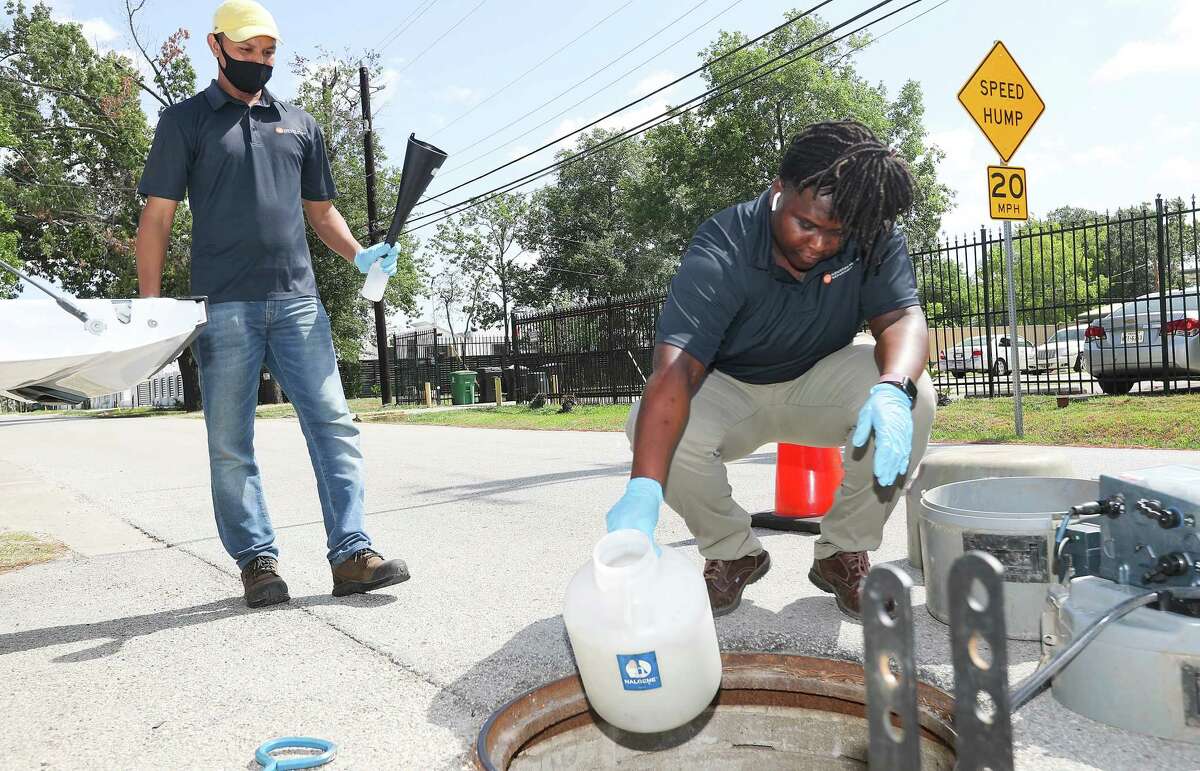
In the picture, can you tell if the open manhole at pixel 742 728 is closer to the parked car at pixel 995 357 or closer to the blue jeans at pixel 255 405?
the blue jeans at pixel 255 405

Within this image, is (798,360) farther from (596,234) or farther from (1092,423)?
(596,234)

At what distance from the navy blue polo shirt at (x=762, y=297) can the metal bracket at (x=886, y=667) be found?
1266 mm

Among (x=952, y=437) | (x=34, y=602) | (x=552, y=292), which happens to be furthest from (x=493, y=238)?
(x=34, y=602)

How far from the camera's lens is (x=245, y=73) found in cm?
331

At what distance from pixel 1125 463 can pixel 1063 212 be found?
93705 mm

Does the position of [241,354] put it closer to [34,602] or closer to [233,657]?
[233,657]

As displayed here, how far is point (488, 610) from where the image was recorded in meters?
3.20

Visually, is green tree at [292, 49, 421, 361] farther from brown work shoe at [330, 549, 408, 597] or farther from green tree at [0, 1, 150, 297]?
brown work shoe at [330, 549, 408, 597]

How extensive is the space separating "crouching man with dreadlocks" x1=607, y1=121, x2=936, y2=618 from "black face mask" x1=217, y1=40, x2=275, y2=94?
1.77 m

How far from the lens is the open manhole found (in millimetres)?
2281

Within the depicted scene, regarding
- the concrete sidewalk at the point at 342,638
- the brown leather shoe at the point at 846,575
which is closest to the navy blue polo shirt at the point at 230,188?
the concrete sidewalk at the point at 342,638

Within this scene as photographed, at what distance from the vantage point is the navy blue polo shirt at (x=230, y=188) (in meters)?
3.27

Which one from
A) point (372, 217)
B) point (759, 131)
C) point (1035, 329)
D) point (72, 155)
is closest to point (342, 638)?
point (1035, 329)

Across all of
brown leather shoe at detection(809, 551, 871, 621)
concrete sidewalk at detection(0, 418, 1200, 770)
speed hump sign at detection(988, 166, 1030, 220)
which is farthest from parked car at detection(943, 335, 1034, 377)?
brown leather shoe at detection(809, 551, 871, 621)
